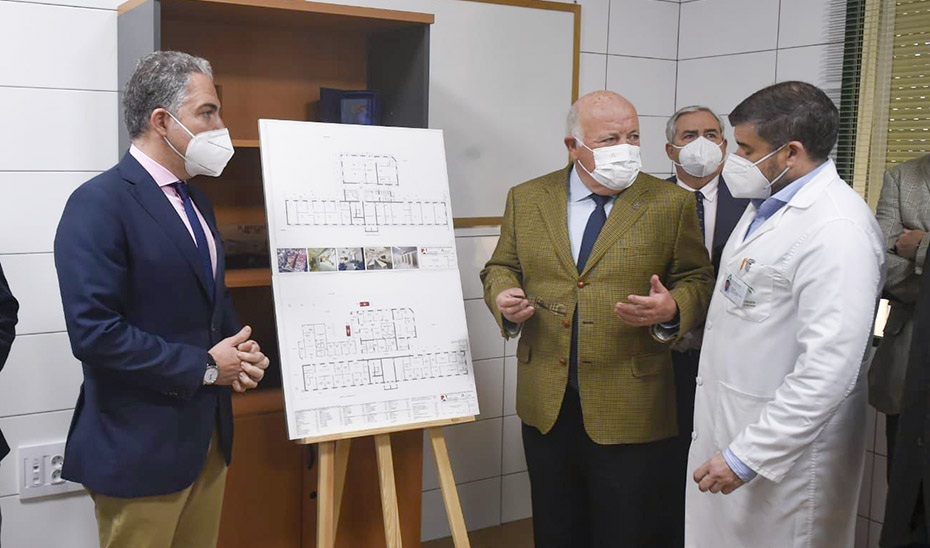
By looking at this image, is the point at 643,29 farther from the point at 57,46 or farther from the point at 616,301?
the point at 57,46

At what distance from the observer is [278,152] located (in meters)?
2.36

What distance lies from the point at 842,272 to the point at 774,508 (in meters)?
0.56

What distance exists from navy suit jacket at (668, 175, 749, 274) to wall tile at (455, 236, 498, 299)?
2.96ft

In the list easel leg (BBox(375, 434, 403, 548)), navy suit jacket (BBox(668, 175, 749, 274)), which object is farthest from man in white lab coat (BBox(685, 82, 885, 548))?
easel leg (BBox(375, 434, 403, 548))

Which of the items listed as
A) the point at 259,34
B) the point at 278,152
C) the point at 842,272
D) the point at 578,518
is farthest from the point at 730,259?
the point at 259,34

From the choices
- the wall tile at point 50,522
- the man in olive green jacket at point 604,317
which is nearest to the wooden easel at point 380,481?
the man in olive green jacket at point 604,317

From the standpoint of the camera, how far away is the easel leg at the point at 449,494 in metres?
2.44

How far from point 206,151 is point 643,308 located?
112 cm

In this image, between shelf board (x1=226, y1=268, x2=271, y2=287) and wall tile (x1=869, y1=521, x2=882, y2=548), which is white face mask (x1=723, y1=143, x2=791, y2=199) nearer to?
shelf board (x1=226, y1=268, x2=271, y2=287)

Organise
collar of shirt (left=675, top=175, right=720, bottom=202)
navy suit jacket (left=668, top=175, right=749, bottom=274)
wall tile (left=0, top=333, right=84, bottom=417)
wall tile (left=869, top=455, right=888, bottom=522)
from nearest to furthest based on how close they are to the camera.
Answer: wall tile (left=0, top=333, right=84, bottom=417), navy suit jacket (left=668, top=175, right=749, bottom=274), collar of shirt (left=675, top=175, right=720, bottom=202), wall tile (left=869, top=455, right=888, bottom=522)

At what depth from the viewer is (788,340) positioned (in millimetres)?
1880

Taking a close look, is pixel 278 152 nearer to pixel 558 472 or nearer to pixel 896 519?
pixel 558 472

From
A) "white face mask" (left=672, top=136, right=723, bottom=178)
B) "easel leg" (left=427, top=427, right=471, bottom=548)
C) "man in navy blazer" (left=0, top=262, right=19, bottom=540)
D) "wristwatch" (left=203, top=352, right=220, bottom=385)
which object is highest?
"white face mask" (left=672, top=136, right=723, bottom=178)

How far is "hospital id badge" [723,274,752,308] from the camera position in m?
1.95
